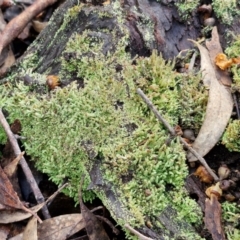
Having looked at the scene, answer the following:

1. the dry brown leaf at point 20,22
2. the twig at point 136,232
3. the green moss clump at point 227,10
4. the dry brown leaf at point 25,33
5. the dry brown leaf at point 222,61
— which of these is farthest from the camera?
the dry brown leaf at point 25,33

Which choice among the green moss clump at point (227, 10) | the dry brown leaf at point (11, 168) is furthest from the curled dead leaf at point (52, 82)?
the green moss clump at point (227, 10)

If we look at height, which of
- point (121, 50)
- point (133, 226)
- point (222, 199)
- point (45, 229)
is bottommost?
point (222, 199)

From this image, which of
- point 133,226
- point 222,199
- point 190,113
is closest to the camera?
point 133,226

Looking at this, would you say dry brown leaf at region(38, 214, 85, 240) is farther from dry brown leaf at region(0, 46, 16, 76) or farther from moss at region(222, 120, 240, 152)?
dry brown leaf at region(0, 46, 16, 76)

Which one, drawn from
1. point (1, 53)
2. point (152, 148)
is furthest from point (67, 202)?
point (1, 53)

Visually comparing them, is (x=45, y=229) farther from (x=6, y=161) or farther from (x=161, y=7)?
(x=161, y=7)

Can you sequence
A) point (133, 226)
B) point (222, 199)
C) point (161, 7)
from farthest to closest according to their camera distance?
point (161, 7) → point (222, 199) → point (133, 226)

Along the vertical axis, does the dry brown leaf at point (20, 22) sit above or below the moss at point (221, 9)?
above

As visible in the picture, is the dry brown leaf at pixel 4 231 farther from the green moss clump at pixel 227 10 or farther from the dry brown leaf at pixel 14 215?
the green moss clump at pixel 227 10
